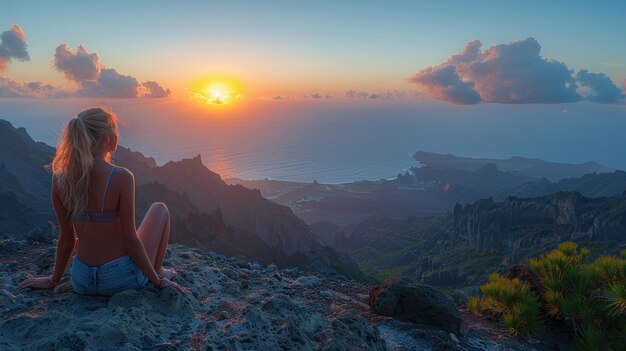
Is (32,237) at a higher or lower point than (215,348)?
lower

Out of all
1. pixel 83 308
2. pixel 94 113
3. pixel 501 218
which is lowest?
pixel 501 218

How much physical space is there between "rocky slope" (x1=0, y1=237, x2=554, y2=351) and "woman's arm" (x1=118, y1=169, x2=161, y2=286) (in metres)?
0.71

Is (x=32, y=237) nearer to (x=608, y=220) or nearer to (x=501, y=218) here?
(x=608, y=220)

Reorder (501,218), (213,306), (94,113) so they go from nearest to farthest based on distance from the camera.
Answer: (94,113) → (213,306) → (501,218)

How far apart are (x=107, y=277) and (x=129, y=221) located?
101 cm

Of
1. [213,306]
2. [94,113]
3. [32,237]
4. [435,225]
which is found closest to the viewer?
[94,113]

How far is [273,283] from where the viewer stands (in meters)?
9.96

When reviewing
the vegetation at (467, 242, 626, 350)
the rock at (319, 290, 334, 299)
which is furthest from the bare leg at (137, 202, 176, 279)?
the vegetation at (467, 242, 626, 350)

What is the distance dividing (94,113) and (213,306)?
12.5 feet

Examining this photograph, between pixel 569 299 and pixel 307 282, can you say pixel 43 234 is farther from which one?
pixel 569 299

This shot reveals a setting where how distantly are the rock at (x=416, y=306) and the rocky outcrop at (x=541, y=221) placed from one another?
3007 inches

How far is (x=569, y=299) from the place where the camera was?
9.13m

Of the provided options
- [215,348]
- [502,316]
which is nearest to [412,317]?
[502,316]

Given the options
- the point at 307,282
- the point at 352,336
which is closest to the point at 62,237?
the point at 352,336
